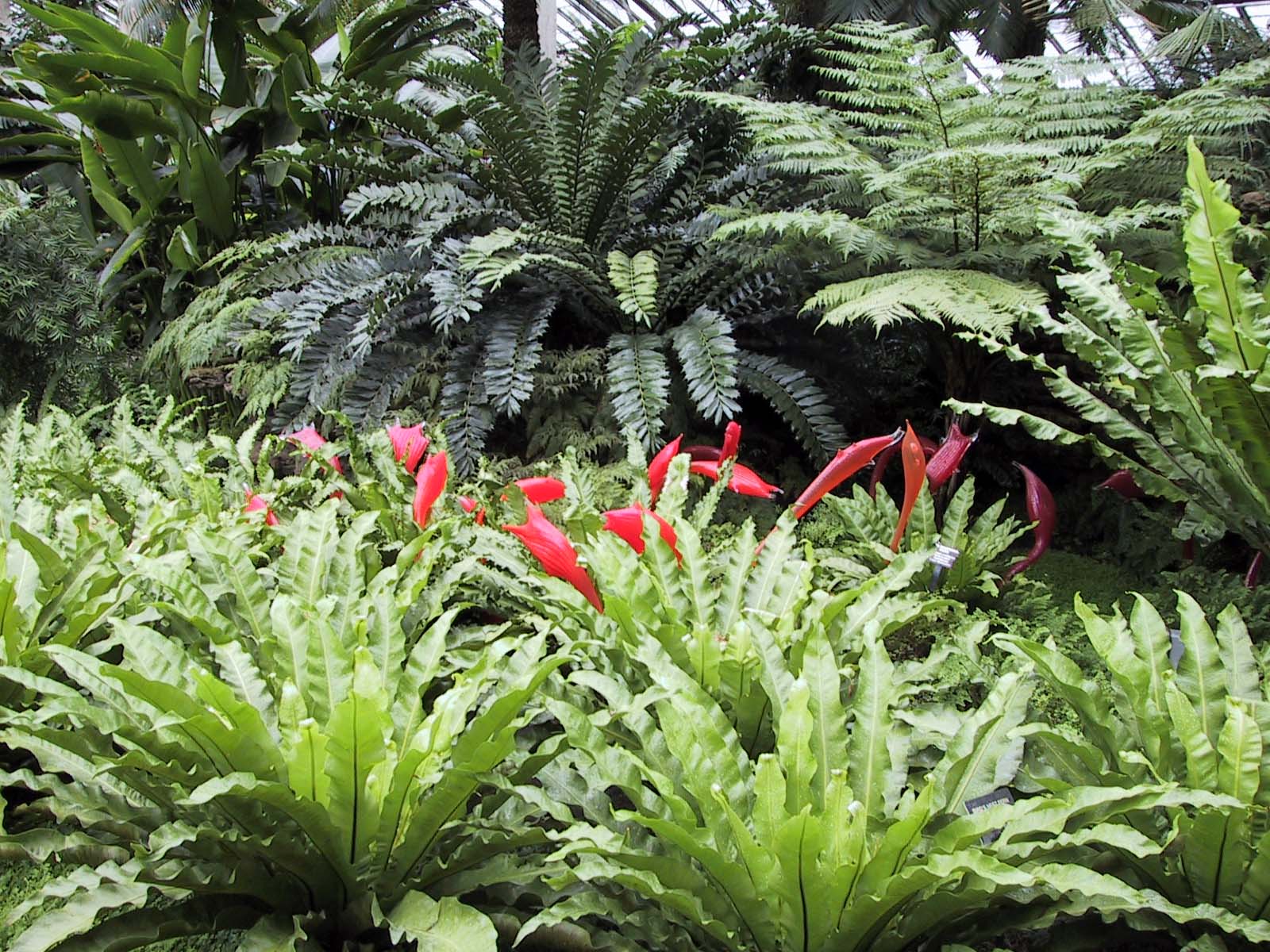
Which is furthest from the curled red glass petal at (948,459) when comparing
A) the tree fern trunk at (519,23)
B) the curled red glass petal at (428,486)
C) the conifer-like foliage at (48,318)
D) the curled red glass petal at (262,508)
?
the conifer-like foliage at (48,318)

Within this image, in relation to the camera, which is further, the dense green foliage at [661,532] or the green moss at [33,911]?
the green moss at [33,911]

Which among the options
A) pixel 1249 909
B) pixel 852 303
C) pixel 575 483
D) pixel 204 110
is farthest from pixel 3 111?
pixel 1249 909

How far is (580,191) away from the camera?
3240 millimetres

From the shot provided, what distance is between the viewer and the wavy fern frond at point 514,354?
9.12 feet

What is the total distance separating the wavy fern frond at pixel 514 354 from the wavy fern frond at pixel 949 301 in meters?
0.94

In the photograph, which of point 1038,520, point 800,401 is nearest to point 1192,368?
point 1038,520

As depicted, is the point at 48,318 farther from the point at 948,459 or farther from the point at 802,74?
the point at 948,459

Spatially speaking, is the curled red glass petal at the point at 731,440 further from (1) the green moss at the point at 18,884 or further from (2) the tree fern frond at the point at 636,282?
(1) the green moss at the point at 18,884

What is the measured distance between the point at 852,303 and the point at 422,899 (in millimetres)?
1707

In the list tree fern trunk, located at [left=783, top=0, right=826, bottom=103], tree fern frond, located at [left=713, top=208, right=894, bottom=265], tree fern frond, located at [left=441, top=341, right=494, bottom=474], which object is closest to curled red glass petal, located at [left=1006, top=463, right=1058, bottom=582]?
tree fern frond, located at [left=713, top=208, right=894, bottom=265]

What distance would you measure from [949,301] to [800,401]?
2.11 feet

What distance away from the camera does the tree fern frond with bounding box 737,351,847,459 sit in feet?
8.66

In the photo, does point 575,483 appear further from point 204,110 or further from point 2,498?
point 204,110

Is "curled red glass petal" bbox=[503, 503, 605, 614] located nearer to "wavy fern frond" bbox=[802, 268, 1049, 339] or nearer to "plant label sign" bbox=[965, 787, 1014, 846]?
"plant label sign" bbox=[965, 787, 1014, 846]
